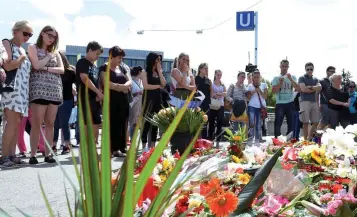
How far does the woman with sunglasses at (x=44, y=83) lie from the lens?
17.2 feet

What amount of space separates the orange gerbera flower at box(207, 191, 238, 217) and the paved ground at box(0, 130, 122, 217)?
66.3 inches

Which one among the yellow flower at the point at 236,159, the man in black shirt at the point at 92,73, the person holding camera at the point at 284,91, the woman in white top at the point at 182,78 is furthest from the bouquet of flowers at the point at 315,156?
the person holding camera at the point at 284,91

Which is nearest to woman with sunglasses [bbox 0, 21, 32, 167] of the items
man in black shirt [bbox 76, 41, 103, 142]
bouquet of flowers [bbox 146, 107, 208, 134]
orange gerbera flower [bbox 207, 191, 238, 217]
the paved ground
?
the paved ground

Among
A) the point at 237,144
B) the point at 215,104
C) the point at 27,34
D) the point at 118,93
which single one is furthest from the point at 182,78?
the point at 237,144

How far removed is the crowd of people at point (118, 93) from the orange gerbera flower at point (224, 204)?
3.57 ft

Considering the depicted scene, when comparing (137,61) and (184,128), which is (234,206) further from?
(137,61)

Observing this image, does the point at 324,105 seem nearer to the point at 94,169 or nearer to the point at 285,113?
the point at 285,113

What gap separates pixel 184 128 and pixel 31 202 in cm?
124

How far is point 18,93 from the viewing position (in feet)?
16.6

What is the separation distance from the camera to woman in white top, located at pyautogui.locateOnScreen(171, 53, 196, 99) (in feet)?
21.6

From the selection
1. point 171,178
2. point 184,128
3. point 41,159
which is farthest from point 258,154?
point 41,159

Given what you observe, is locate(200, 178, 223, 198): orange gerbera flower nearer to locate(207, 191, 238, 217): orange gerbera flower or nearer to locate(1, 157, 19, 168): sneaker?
locate(207, 191, 238, 217): orange gerbera flower

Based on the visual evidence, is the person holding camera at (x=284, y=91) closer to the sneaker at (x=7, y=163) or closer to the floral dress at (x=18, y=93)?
the floral dress at (x=18, y=93)

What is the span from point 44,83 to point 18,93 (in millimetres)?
334
